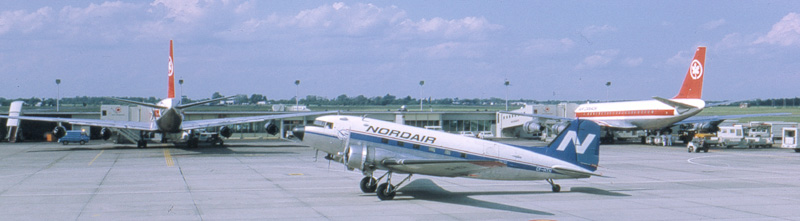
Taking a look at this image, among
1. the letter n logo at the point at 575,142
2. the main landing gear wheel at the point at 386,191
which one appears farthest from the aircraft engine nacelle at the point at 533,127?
the main landing gear wheel at the point at 386,191

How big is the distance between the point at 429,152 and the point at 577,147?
5.83 m

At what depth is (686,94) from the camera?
58.4 m

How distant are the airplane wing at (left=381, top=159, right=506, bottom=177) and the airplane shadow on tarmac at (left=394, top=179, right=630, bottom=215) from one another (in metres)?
1.04

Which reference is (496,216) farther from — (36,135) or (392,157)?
(36,135)

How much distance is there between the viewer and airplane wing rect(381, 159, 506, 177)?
21219 millimetres

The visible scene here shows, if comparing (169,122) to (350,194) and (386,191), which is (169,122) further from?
(386,191)

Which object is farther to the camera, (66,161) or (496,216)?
(66,161)

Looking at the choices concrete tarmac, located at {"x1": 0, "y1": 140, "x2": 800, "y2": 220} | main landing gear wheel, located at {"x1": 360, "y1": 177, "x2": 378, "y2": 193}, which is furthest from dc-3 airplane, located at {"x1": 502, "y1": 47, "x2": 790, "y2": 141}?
main landing gear wheel, located at {"x1": 360, "y1": 177, "x2": 378, "y2": 193}

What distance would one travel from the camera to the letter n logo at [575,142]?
24.0m

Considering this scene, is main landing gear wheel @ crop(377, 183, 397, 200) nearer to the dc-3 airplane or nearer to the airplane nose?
the airplane nose

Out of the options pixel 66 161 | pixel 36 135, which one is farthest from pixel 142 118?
pixel 66 161

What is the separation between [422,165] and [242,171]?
14.9 m

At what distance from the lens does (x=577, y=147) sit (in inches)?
951

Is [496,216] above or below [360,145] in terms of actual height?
below
